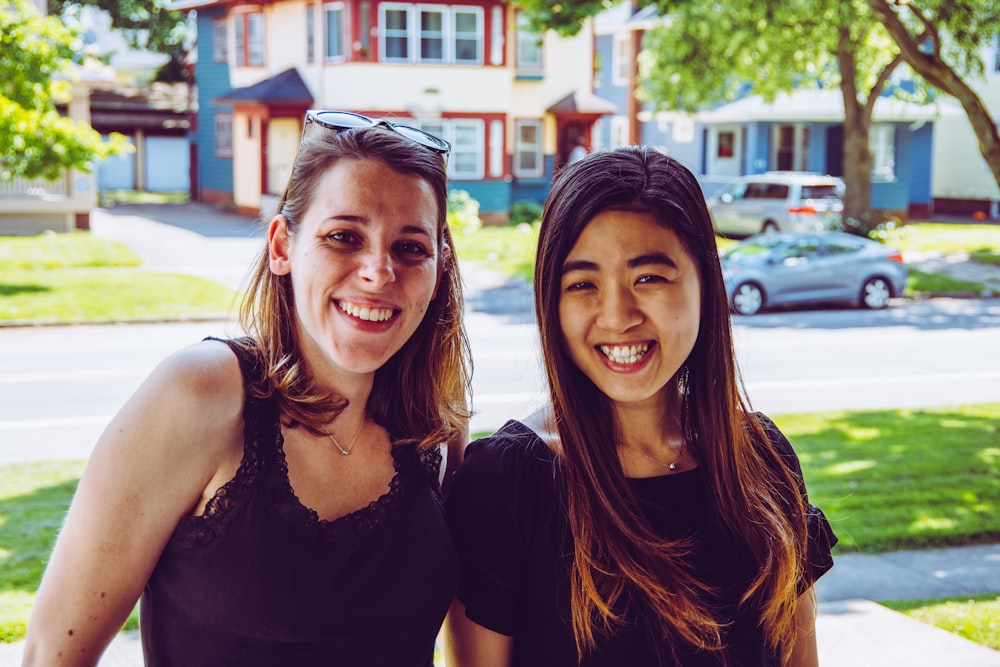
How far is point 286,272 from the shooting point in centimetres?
259

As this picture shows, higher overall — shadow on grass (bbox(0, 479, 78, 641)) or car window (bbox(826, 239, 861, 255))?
car window (bbox(826, 239, 861, 255))

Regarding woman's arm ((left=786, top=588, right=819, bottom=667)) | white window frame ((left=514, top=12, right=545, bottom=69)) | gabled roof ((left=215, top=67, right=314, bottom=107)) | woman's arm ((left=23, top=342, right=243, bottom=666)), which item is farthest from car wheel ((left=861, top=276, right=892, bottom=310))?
woman's arm ((left=23, top=342, right=243, bottom=666))

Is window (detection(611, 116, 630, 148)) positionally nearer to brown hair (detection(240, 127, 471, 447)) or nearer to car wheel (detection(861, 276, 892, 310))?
car wheel (detection(861, 276, 892, 310))

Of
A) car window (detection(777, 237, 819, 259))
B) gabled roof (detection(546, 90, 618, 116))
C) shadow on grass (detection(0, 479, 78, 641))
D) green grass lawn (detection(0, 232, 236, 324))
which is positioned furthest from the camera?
gabled roof (detection(546, 90, 618, 116))

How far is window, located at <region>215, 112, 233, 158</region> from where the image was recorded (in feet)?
123

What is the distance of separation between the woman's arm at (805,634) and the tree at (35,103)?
16.7m

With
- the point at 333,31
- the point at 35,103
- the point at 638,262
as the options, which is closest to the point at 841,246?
the point at 35,103

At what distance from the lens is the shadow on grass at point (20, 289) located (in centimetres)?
1859

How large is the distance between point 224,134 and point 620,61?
15047 mm

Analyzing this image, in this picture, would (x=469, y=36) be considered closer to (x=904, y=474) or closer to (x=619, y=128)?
(x=619, y=128)

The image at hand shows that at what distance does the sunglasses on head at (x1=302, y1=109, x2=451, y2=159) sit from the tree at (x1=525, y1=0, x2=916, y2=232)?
20.0 metres

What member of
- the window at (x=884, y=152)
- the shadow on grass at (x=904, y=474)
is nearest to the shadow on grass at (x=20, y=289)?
the shadow on grass at (x=904, y=474)

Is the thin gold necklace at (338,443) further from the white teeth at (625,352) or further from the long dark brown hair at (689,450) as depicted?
the white teeth at (625,352)

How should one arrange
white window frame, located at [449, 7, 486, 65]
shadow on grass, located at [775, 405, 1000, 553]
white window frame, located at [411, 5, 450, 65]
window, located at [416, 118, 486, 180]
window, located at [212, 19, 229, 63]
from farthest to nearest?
1. window, located at [212, 19, 229, 63]
2. window, located at [416, 118, 486, 180]
3. white window frame, located at [449, 7, 486, 65]
4. white window frame, located at [411, 5, 450, 65]
5. shadow on grass, located at [775, 405, 1000, 553]
